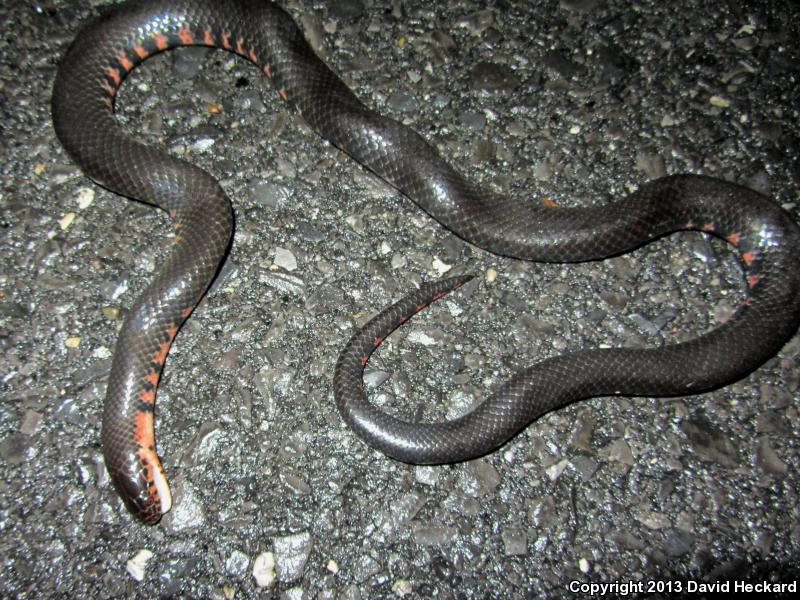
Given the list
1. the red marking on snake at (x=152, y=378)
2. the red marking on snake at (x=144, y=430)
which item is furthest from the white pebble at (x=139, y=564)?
the red marking on snake at (x=152, y=378)

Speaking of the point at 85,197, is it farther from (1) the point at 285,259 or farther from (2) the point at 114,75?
(1) the point at 285,259

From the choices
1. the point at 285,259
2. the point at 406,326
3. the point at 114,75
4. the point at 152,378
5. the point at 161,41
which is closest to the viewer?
the point at 152,378

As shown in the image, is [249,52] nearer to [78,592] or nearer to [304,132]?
[304,132]

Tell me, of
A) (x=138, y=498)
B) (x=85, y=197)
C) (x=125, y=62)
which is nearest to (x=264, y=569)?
(x=138, y=498)

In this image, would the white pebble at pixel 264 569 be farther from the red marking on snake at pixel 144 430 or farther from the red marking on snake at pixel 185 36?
the red marking on snake at pixel 185 36

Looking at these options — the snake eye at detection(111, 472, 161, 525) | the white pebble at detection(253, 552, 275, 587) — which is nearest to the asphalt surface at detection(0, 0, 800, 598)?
the white pebble at detection(253, 552, 275, 587)
